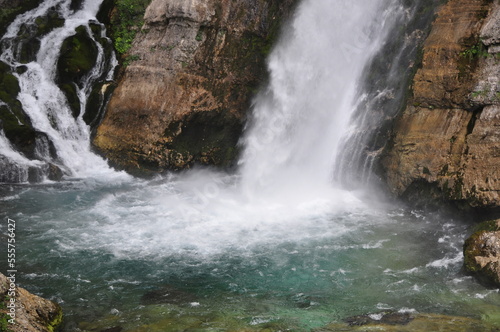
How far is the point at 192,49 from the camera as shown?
15969 mm

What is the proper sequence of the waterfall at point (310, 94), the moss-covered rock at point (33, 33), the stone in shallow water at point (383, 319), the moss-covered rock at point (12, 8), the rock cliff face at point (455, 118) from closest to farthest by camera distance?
the stone in shallow water at point (383, 319), the rock cliff face at point (455, 118), the waterfall at point (310, 94), the moss-covered rock at point (33, 33), the moss-covered rock at point (12, 8)

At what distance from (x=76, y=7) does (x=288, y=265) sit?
48.4ft

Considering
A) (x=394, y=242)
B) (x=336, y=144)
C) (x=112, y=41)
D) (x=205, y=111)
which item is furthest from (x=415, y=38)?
(x=112, y=41)

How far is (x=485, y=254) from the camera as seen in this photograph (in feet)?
28.8

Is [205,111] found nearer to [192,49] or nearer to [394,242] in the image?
[192,49]

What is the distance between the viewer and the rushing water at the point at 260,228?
8039 mm

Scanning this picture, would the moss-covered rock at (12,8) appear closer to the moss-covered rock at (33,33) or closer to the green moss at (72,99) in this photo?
the moss-covered rock at (33,33)

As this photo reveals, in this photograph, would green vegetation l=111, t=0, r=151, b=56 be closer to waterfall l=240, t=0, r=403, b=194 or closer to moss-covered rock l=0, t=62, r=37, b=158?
moss-covered rock l=0, t=62, r=37, b=158

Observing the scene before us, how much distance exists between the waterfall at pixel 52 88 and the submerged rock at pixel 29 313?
28.9ft

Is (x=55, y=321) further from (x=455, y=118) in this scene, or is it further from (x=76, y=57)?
(x=76, y=57)

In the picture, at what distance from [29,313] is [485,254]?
26.4 ft

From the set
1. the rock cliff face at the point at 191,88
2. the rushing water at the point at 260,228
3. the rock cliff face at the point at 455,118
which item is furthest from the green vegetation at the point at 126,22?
the rock cliff face at the point at 455,118

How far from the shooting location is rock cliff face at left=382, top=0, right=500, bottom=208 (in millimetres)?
10867

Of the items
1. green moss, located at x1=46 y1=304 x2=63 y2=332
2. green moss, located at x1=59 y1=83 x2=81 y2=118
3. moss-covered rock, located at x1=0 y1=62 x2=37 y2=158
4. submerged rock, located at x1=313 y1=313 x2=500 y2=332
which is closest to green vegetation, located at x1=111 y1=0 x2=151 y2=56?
green moss, located at x1=59 y1=83 x2=81 y2=118
